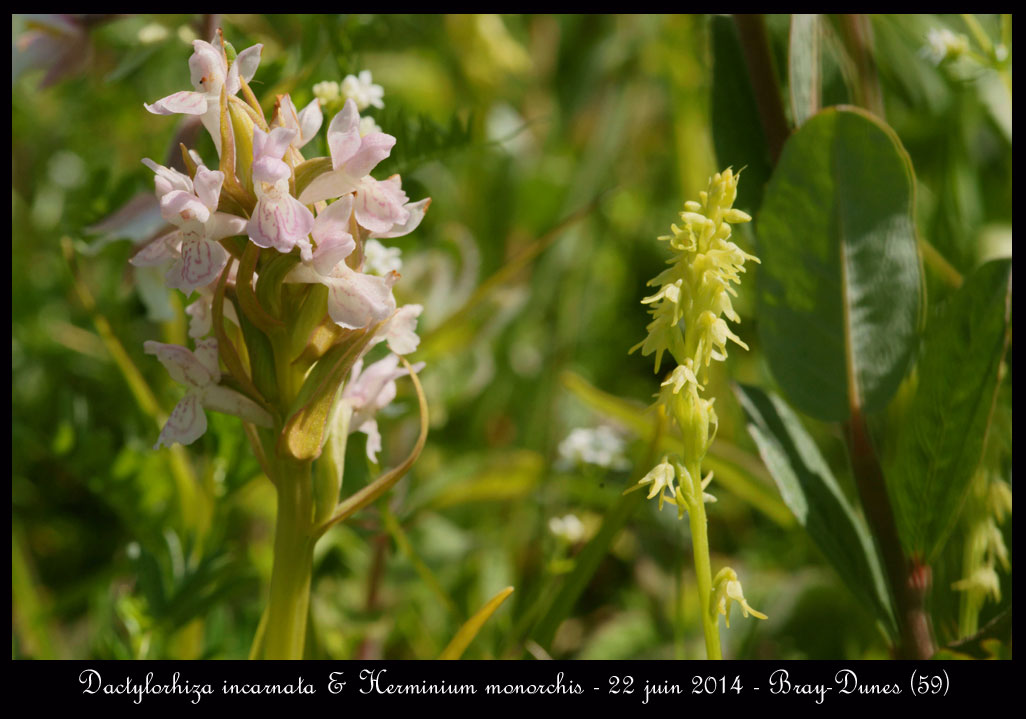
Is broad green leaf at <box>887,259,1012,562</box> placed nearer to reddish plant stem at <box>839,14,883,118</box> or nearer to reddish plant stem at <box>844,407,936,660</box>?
reddish plant stem at <box>844,407,936,660</box>

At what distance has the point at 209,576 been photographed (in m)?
0.97

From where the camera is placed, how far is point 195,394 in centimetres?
71

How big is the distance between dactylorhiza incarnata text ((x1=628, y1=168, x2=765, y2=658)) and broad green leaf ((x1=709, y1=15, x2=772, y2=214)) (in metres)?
0.31

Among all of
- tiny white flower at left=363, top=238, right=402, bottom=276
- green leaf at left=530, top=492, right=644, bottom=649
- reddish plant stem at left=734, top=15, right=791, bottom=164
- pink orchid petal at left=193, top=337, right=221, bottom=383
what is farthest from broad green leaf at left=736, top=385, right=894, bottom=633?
pink orchid petal at left=193, top=337, right=221, bottom=383

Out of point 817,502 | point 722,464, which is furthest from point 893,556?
point 722,464

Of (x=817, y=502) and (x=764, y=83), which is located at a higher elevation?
(x=764, y=83)

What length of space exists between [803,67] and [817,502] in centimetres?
44

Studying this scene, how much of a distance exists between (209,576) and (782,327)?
647 millimetres

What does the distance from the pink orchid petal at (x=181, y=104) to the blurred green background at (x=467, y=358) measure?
0.14m

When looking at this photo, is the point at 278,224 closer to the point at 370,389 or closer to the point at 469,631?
the point at 370,389

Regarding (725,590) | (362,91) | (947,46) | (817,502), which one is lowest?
(725,590)
